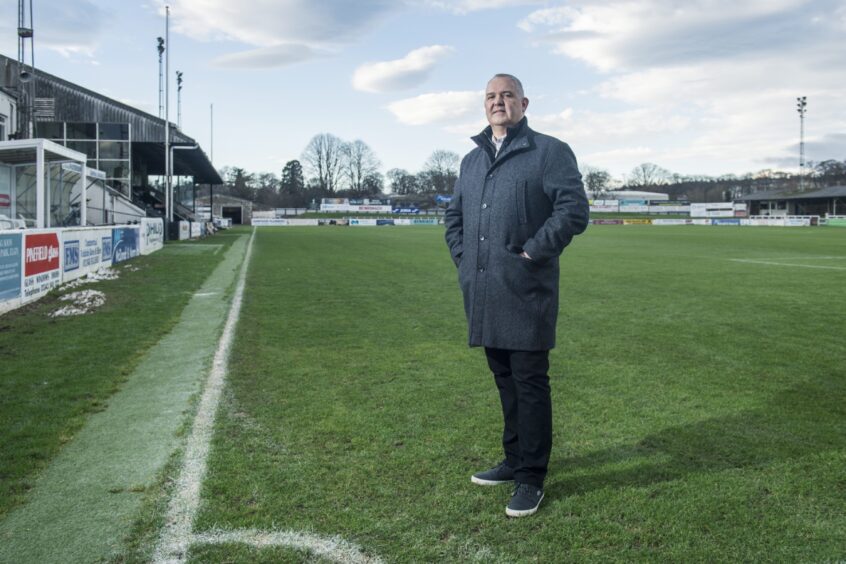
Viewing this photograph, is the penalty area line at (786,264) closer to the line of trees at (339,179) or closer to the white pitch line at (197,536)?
the white pitch line at (197,536)

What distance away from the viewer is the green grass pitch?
10.1 ft

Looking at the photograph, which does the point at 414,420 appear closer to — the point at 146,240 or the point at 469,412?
the point at 469,412

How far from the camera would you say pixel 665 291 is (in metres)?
13.2

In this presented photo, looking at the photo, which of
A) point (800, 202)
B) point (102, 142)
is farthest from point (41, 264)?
point (800, 202)

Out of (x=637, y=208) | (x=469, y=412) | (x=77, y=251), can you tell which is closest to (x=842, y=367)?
(x=469, y=412)

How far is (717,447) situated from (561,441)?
97cm

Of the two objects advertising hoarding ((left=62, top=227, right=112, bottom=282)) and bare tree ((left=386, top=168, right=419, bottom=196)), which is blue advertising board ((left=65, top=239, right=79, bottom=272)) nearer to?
advertising hoarding ((left=62, top=227, right=112, bottom=282))

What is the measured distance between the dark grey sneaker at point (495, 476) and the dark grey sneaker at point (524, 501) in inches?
10.0

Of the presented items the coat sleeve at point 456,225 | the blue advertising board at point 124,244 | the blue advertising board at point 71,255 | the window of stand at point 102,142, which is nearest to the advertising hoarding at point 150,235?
the blue advertising board at point 124,244

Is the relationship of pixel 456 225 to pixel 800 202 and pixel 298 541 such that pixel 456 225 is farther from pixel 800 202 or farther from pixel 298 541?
pixel 800 202

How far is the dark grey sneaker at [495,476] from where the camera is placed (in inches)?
146

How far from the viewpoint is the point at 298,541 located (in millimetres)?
3027

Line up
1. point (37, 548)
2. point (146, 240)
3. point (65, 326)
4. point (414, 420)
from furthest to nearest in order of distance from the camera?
point (146, 240)
point (65, 326)
point (414, 420)
point (37, 548)

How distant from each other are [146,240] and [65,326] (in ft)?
54.1
